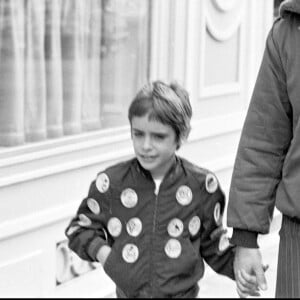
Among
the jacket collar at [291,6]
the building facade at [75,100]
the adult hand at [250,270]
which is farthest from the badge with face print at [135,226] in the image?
the building facade at [75,100]

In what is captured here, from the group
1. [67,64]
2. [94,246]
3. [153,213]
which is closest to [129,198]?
Answer: [153,213]

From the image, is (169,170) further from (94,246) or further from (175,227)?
(94,246)

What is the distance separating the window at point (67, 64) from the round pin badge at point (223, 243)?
1476 millimetres

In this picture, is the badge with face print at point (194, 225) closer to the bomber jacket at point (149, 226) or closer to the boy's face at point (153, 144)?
the bomber jacket at point (149, 226)

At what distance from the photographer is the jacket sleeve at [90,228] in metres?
3.25

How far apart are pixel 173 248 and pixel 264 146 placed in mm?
481

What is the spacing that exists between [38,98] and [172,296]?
1701mm

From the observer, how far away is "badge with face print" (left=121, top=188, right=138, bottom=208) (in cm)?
321

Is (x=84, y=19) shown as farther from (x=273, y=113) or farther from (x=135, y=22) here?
(x=273, y=113)

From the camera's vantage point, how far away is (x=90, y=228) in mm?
3275

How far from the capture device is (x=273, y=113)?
293 cm

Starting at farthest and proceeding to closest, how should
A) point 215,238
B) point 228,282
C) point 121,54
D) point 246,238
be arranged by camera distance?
point 228,282 → point 121,54 → point 215,238 → point 246,238

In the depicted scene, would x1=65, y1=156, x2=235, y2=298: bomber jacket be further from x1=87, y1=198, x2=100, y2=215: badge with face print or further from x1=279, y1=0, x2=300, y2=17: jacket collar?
x1=279, y1=0, x2=300, y2=17: jacket collar

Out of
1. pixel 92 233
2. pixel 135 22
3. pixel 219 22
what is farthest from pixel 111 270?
pixel 219 22
